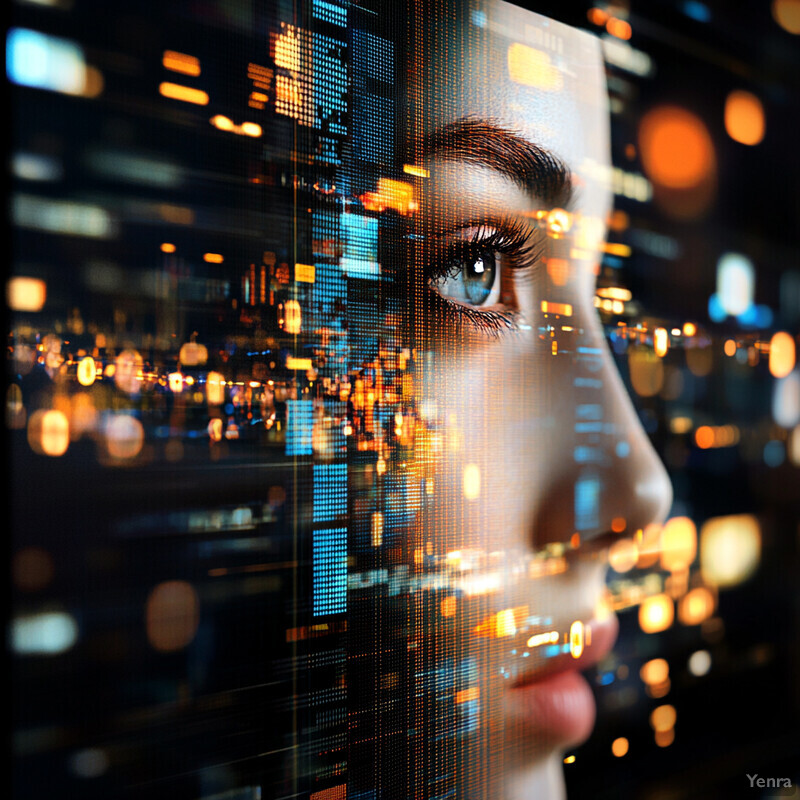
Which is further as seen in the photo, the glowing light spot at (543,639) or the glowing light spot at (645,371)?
the glowing light spot at (645,371)

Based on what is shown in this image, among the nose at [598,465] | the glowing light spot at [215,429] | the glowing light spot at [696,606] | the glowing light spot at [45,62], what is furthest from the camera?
the glowing light spot at [696,606]

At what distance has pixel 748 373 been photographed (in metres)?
1.43

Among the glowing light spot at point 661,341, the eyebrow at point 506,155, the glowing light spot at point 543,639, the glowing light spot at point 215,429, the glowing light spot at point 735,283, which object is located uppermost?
the eyebrow at point 506,155

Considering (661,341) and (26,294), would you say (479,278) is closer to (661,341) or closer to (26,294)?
(661,341)

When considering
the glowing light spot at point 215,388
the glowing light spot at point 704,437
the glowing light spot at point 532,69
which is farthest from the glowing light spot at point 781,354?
the glowing light spot at point 215,388

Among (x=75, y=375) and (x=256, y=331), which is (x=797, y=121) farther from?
(x=75, y=375)

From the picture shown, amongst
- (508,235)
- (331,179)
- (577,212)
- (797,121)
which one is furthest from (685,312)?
(331,179)

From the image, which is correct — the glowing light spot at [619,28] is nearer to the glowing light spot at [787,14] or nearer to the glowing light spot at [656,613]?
the glowing light spot at [787,14]

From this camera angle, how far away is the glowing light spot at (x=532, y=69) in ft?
3.22

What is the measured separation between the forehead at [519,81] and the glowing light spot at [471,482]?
51 centimetres

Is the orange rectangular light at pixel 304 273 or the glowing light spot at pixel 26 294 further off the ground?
the orange rectangular light at pixel 304 273

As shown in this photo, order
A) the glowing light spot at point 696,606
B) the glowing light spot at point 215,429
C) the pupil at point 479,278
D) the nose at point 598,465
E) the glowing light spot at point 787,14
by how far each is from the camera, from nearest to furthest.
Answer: the glowing light spot at point 215,429 → the pupil at point 479,278 → the nose at point 598,465 → the glowing light spot at point 696,606 → the glowing light spot at point 787,14

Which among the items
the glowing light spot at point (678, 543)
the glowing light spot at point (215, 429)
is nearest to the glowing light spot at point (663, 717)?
the glowing light spot at point (678, 543)

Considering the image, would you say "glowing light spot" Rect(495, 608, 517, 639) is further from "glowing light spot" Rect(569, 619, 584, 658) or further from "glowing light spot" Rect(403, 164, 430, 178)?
"glowing light spot" Rect(403, 164, 430, 178)
